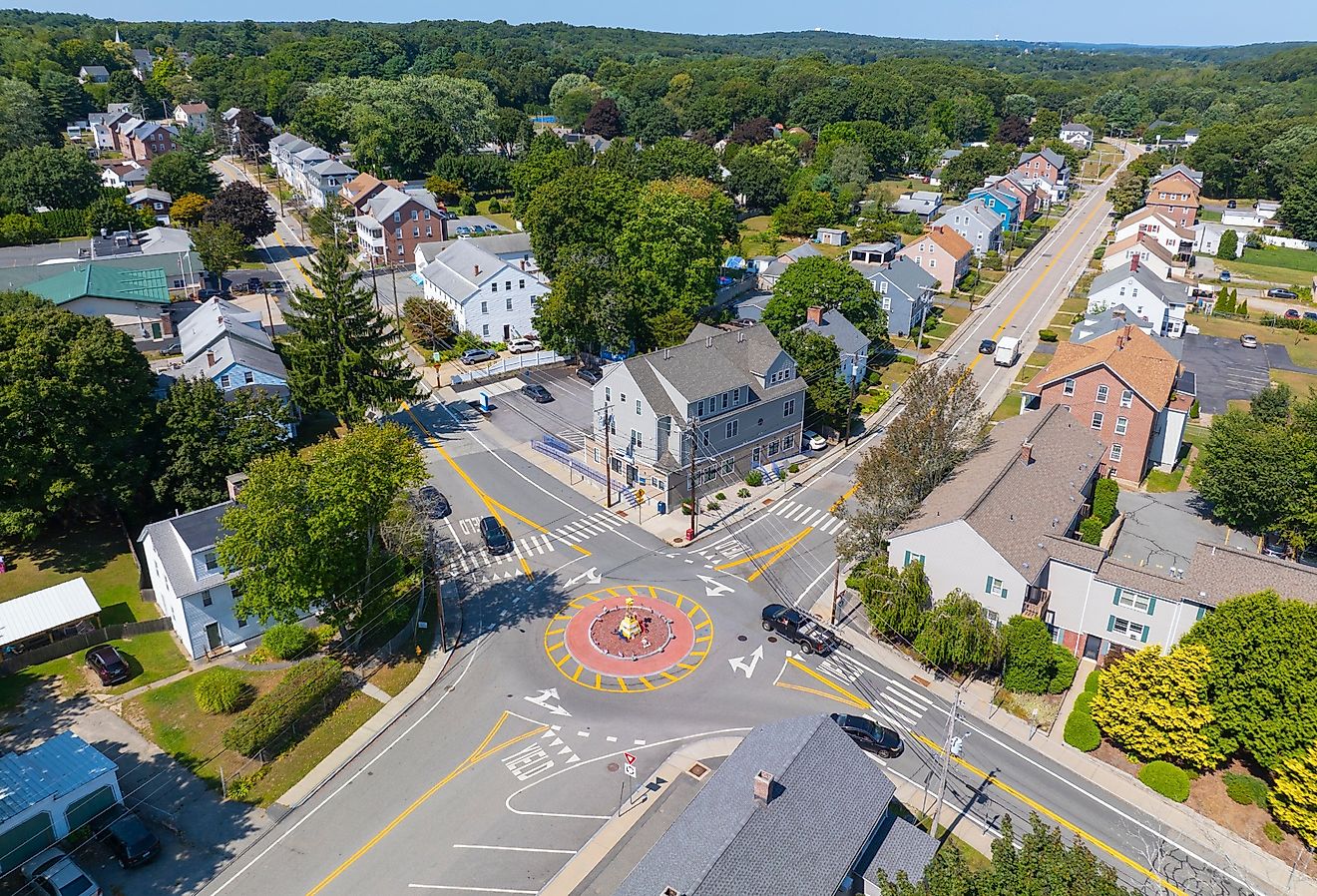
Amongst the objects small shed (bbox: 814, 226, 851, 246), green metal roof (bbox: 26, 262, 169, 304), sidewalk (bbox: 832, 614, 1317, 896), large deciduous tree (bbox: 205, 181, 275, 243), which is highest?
large deciduous tree (bbox: 205, 181, 275, 243)

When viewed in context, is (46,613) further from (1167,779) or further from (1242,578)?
(1242,578)

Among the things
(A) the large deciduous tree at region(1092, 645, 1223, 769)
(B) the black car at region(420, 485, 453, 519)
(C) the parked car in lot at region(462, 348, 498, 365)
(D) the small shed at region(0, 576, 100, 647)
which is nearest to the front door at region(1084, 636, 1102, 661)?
(A) the large deciduous tree at region(1092, 645, 1223, 769)

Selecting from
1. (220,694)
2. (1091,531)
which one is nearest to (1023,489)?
(1091,531)

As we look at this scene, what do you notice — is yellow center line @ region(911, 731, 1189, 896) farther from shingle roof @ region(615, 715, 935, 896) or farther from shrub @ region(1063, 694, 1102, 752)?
shingle roof @ region(615, 715, 935, 896)

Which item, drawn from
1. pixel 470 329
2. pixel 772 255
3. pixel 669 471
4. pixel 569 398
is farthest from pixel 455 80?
pixel 669 471

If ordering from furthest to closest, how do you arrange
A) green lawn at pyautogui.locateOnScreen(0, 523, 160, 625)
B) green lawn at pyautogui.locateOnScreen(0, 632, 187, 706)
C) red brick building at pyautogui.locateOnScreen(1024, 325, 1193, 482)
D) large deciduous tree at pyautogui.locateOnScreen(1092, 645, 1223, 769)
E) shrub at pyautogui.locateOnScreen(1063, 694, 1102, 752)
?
red brick building at pyautogui.locateOnScreen(1024, 325, 1193, 482) → green lawn at pyautogui.locateOnScreen(0, 523, 160, 625) → green lawn at pyautogui.locateOnScreen(0, 632, 187, 706) → shrub at pyautogui.locateOnScreen(1063, 694, 1102, 752) → large deciduous tree at pyautogui.locateOnScreen(1092, 645, 1223, 769)

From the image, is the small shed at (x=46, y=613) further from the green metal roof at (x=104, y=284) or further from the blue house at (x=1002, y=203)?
the blue house at (x=1002, y=203)
